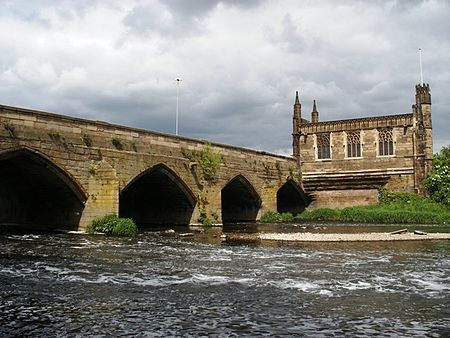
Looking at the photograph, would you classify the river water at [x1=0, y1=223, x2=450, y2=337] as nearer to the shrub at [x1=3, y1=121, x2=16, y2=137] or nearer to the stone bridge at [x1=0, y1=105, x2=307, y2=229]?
the shrub at [x1=3, y1=121, x2=16, y2=137]

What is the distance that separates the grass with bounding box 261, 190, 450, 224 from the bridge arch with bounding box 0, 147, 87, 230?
755 inches

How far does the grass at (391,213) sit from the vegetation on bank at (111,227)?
18.8 m

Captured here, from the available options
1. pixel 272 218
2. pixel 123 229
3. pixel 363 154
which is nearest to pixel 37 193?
pixel 123 229

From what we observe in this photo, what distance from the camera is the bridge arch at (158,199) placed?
33062 mm

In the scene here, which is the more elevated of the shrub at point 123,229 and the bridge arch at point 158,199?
the bridge arch at point 158,199

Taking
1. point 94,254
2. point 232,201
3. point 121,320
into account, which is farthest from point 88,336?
point 232,201

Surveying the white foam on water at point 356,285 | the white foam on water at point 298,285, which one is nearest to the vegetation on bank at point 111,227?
the white foam on water at point 298,285

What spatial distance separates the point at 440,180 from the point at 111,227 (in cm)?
3189

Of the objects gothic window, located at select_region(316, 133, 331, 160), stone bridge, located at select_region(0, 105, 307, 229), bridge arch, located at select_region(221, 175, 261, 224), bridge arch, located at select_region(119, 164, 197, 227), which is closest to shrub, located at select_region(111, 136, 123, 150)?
stone bridge, located at select_region(0, 105, 307, 229)

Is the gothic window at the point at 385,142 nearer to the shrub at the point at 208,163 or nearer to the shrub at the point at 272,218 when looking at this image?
the shrub at the point at 272,218

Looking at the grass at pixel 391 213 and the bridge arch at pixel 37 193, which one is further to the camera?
the grass at pixel 391 213

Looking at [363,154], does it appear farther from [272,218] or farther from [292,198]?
[272,218]

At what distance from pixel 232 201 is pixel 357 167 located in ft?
46.2

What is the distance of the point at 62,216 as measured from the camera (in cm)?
2831
